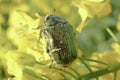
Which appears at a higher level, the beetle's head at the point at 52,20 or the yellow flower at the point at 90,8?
the yellow flower at the point at 90,8

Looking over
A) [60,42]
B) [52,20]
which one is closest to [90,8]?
[52,20]

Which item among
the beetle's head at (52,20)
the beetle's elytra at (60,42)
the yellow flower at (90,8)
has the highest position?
the yellow flower at (90,8)

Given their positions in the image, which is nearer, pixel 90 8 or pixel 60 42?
pixel 60 42

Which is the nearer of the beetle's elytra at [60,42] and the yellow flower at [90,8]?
the beetle's elytra at [60,42]

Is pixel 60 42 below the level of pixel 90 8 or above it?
below

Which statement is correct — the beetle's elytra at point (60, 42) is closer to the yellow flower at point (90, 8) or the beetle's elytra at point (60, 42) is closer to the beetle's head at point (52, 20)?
the beetle's head at point (52, 20)

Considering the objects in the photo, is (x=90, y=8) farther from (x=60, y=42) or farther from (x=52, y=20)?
(x=60, y=42)

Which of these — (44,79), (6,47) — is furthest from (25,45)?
(6,47)

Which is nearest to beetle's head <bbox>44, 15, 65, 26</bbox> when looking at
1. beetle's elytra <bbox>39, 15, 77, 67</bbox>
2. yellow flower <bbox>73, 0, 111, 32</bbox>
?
→ beetle's elytra <bbox>39, 15, 77, 67</bbox>

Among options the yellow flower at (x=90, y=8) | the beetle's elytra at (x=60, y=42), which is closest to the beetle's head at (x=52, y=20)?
the beetle's elytra at (x=60, y=42)
